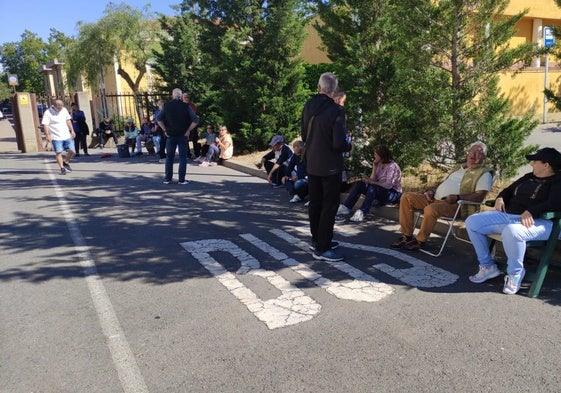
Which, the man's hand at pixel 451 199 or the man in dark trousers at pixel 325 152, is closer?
the man in dark trousers at pixel 325 152

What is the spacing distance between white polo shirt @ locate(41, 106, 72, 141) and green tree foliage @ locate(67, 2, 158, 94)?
15.2 m

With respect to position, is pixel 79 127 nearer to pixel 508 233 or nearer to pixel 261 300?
pixel 261 300

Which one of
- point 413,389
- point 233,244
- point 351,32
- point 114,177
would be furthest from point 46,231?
point 351,32

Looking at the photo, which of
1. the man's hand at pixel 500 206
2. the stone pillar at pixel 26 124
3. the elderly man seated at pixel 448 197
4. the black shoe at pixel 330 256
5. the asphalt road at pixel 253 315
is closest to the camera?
the asphalt road at pixel 253 315

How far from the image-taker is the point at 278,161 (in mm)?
9320

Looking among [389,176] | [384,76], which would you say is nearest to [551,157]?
[389,176]

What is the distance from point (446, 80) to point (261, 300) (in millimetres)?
4743

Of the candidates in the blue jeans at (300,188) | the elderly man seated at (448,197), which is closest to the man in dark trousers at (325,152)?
the elderly man seated at (448,197)

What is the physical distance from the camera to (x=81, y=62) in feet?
86.8

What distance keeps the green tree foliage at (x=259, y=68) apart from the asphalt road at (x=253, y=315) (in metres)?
7.49

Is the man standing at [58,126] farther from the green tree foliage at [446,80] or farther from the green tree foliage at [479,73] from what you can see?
the green tree foliage at [479,73]

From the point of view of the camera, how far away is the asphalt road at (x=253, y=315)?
311cm

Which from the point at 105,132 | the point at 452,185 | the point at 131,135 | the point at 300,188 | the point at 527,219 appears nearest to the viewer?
the point at 527,219

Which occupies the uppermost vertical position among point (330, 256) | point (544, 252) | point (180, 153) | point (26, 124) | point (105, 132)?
point (26, 124)
